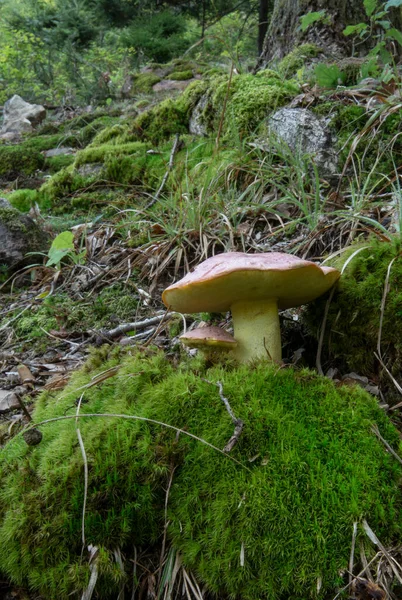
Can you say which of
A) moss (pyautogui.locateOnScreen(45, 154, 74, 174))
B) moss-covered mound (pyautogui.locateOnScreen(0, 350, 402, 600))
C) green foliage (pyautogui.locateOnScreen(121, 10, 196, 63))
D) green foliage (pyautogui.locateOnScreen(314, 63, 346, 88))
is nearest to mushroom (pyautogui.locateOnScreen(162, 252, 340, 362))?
moss-covered mound (pyautogui.locateOnScreen(0, 350, 402, 600))

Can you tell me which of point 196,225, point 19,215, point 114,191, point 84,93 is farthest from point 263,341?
point 84,93

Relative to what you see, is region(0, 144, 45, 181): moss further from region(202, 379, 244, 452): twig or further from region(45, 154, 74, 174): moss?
region(202, 379, 244, 452): twig

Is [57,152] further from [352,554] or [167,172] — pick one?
[352,554]

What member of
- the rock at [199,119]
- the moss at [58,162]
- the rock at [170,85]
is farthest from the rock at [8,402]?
the rock at [170,85]

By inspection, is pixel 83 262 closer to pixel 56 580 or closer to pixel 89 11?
pixel 56 580

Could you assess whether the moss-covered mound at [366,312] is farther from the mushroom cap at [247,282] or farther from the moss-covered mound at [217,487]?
the moss-covered mound at [217,487]
